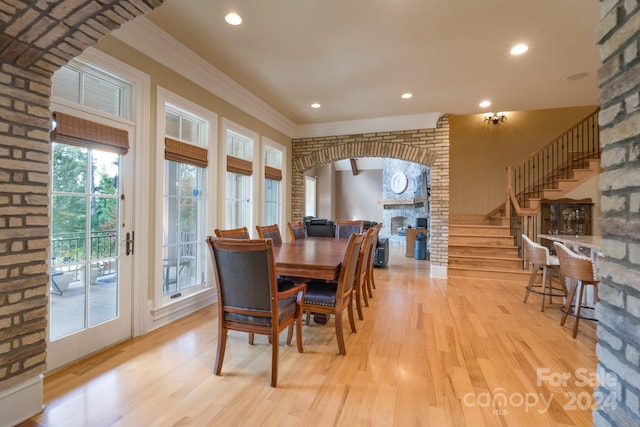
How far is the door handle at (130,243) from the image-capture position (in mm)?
2584

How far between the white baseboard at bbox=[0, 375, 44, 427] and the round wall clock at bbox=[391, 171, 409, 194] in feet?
31.0

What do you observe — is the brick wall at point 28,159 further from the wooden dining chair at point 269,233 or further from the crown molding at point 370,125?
the crown molding at point 370,125

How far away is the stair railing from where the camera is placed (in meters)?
5.84

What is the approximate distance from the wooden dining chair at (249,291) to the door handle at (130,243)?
3.81ft

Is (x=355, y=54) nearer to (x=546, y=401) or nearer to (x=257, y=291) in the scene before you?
(x=257, y=291)

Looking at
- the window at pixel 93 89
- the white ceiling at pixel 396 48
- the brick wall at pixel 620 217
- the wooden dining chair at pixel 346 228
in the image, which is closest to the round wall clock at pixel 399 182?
the white ceiling at pixel 396 48

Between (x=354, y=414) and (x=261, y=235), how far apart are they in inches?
86.1

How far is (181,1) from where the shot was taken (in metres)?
2.34

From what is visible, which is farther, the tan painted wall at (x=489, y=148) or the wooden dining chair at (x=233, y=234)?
the tan painted wall at (x=489, y=148)

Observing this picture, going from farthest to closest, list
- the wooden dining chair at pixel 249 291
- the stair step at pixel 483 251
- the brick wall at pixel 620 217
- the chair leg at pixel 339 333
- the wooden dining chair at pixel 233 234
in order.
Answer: the stair step at pixel 483 251 → the wooden dining chair at pixel 233 234 → the chair leg at pixel 339 333 → the wooden dining chair at pixel 249 291 → the brick wall at pixel 620 217

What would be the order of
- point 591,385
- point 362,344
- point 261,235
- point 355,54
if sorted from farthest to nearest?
1. point 261,235
2. point 355,54
3. point 362,344
4. point 591,385

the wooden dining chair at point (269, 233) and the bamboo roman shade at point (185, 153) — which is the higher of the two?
the bamboo roman shade at point (185, 153)

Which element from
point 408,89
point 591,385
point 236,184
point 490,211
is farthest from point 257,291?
point 490,211

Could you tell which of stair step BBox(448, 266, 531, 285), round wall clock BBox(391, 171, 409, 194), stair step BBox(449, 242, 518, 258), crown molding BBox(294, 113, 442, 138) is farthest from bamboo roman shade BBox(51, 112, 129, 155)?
round wall clock BBox(391, 171, 409, 194)
